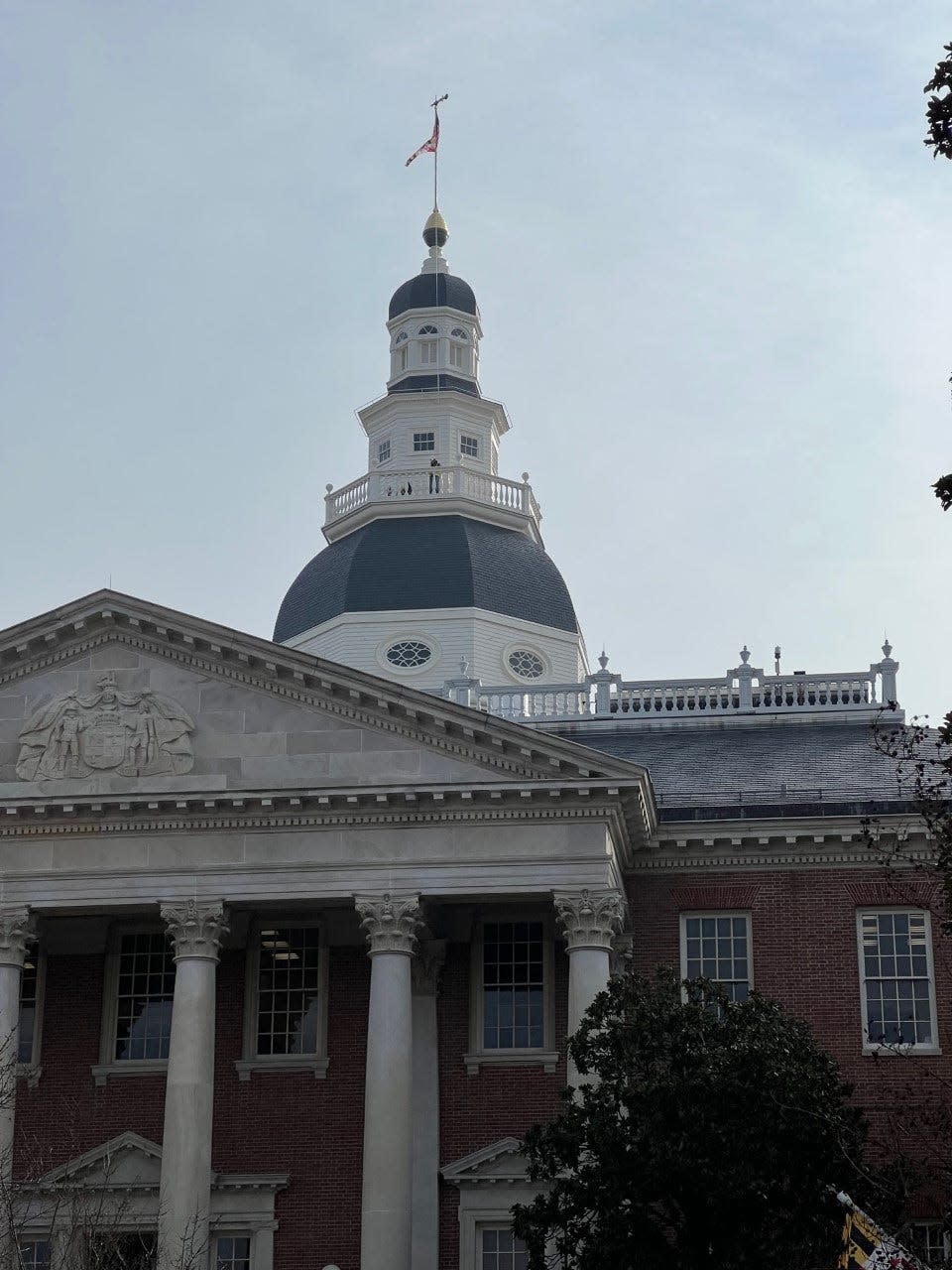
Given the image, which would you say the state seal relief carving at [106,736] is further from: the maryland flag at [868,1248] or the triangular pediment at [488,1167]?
the maryland flag at [868,1248]

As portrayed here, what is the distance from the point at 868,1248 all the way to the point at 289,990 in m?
12.7

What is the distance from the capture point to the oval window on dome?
59656 millimetres

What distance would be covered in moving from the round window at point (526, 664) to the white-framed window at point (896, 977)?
79.9 ft

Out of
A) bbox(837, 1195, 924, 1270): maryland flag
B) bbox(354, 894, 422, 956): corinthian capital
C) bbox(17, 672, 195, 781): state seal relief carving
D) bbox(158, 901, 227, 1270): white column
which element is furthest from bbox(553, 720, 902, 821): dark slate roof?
bbox(837, 1195, 924, 1270): maryland flag

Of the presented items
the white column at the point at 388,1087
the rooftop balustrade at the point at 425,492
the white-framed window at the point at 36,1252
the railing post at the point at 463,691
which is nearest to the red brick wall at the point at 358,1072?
the white-framed window at the point at 36,1252

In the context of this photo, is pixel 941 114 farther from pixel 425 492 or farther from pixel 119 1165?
pixel 425 492

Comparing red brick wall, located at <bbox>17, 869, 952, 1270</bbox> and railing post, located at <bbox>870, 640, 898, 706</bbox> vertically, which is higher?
railing post, located at <bbox>870, 640, 898, 706</bbox>

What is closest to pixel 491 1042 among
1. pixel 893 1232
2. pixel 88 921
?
pixel 88 921

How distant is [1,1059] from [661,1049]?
34.0ft

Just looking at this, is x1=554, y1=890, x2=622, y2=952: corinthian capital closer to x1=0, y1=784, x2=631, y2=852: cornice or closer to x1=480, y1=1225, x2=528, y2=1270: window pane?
x1=0, y1=784, x2=631, y2=852: cornice

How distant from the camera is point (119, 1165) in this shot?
3625cm

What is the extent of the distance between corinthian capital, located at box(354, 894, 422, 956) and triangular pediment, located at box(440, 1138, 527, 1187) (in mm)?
4110

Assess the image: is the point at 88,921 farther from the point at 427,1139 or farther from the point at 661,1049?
the point at 661,1049

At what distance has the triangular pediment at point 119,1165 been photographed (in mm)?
35906
